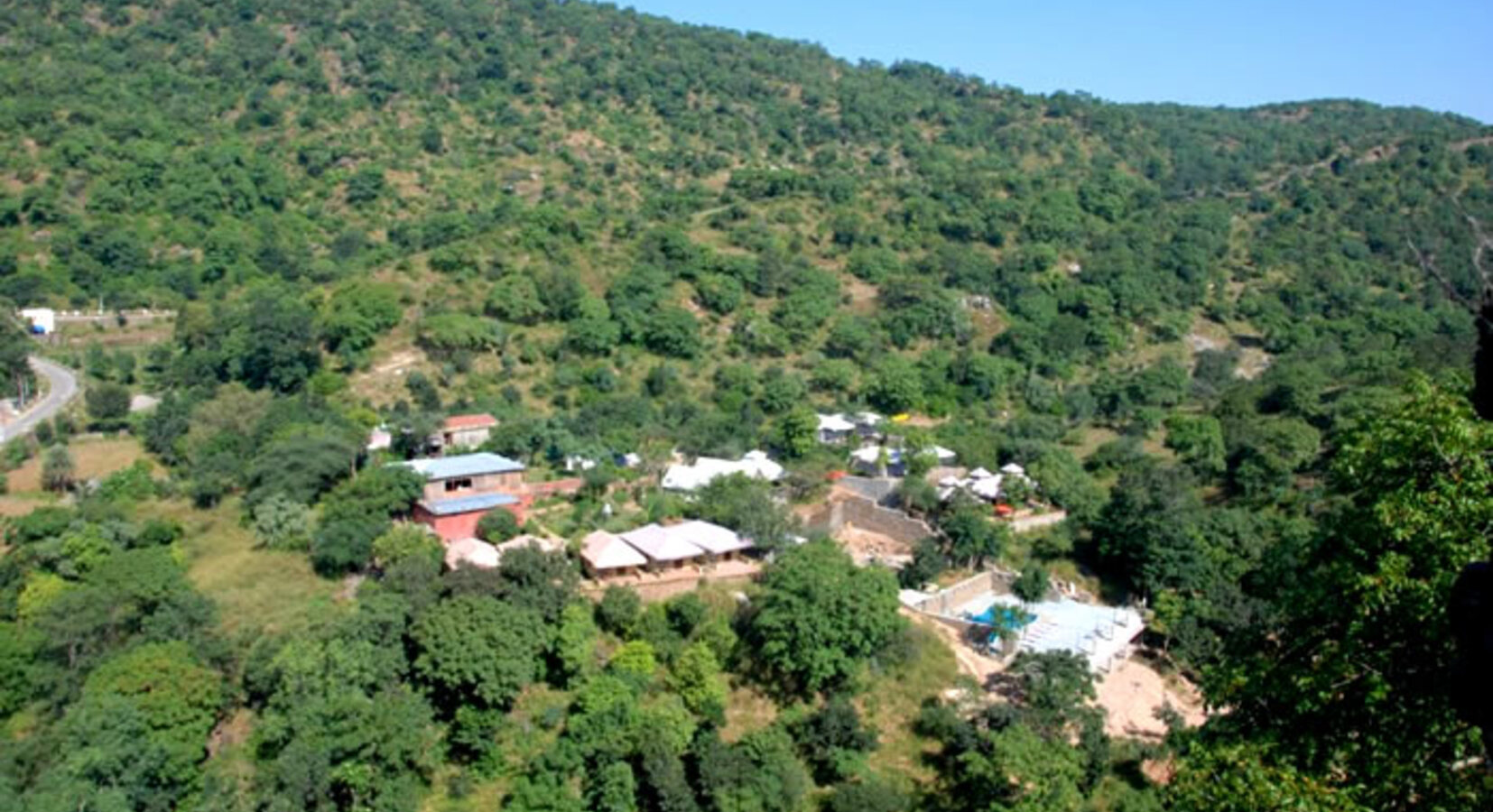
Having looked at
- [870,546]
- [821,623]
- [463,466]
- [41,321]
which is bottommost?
[41,321]

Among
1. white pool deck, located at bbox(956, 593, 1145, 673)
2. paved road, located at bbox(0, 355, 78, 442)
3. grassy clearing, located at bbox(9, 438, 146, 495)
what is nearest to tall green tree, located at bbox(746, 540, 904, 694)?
white pool deck, located at bbox(956, 593, 1145, 673)

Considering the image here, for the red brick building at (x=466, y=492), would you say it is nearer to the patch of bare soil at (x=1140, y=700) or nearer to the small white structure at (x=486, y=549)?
the small white structure at (x=486, y=549)

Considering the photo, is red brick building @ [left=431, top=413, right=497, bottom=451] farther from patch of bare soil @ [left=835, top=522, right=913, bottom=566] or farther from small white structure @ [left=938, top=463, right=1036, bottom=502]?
small white structure @ [left=938, top=463, right=1036, bottom=502]

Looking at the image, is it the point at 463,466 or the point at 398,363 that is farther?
the point at 398,363

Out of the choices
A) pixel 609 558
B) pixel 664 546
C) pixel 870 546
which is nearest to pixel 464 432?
pixel 609 558

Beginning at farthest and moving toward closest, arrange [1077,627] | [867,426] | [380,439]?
[867,426], [380,439], [1077,627]

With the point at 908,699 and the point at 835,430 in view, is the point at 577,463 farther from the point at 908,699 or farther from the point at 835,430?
the point at 908,699
